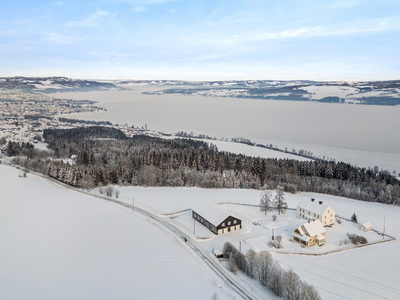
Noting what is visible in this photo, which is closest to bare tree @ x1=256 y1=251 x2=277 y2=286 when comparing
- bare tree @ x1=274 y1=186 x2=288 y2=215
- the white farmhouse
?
the white farmhouse

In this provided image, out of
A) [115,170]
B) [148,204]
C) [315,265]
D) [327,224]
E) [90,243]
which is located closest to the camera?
[315,265]

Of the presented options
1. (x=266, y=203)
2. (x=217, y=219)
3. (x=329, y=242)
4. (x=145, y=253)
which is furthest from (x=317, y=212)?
(x=145, y=253)

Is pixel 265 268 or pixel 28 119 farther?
pixel 28 119

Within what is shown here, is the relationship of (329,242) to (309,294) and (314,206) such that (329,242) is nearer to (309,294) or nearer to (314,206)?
(314,206)

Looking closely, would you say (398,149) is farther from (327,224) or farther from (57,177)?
(57,177)

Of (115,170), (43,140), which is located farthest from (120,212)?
(43,140)

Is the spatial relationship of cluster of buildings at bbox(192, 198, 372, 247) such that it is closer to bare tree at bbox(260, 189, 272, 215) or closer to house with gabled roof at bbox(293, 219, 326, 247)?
house with gabled roof at bbox(293, 219, 326, 247)

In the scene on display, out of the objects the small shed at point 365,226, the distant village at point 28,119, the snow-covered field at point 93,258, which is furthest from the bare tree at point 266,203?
the distant village at point 28,119
